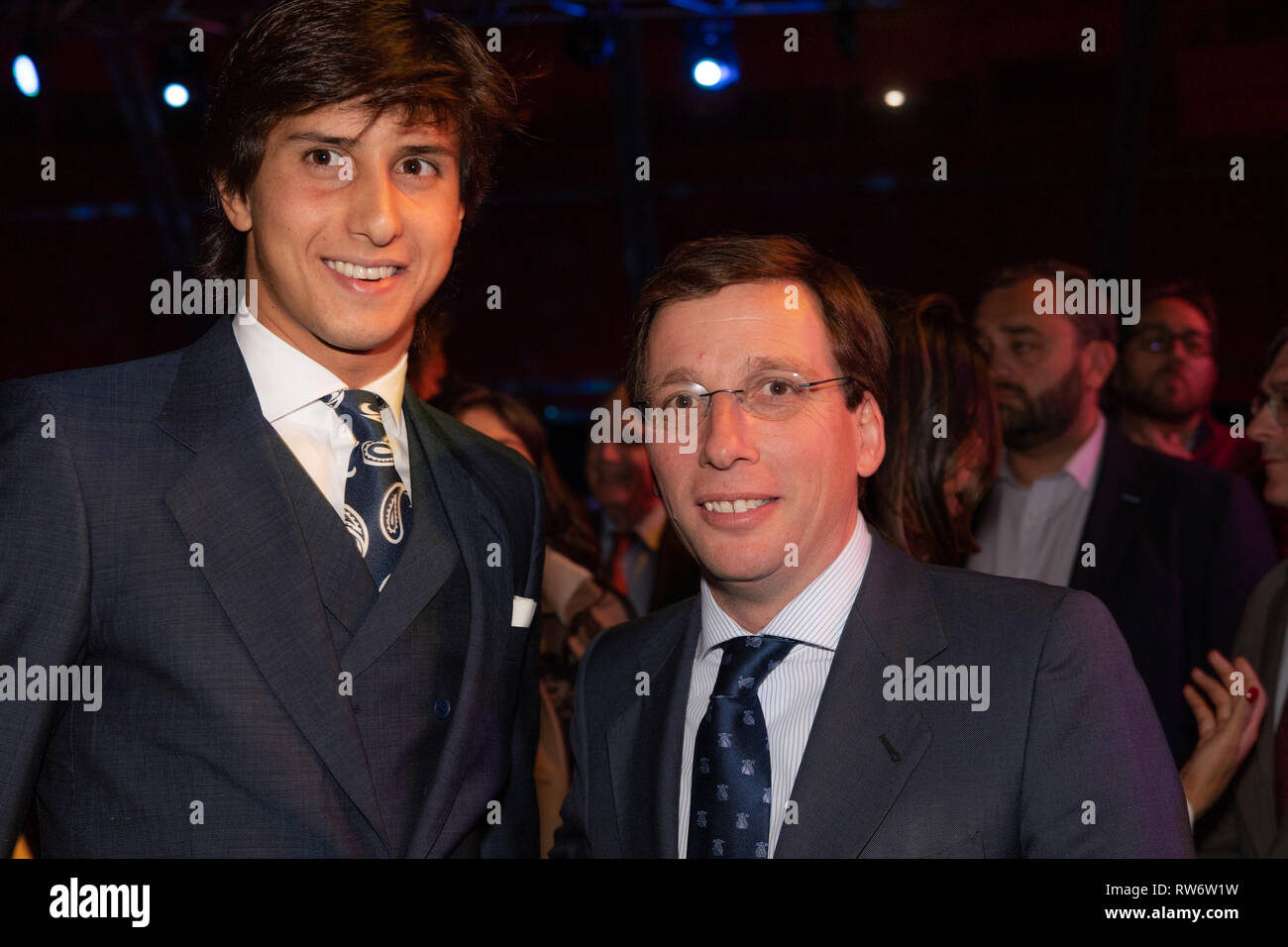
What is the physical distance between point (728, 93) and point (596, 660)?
22.3ft

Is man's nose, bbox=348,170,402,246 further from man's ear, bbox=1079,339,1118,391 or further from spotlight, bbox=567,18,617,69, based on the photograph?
spotlight, bbox=567,18,617,69

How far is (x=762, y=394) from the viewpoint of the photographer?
1868 millimetres

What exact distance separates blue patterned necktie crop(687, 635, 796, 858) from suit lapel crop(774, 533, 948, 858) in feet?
0.18

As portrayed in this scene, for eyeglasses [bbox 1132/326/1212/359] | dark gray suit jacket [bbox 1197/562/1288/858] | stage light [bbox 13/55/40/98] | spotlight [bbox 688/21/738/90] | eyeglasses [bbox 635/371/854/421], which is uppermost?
spotlight [bbox 688/21/738/90]

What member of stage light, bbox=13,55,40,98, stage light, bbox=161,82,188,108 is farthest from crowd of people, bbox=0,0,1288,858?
stage light, bbox=161,82,188,108

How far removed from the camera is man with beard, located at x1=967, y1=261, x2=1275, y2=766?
128 inches

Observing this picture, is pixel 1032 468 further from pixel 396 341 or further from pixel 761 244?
pixel 396 341

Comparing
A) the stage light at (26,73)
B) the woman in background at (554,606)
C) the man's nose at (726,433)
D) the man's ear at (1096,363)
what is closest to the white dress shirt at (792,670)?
the man's nose at (726,433)

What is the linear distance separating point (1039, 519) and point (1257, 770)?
3.62ft

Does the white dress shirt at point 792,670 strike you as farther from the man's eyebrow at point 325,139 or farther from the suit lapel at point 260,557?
the man's eyebrow at point 325,139

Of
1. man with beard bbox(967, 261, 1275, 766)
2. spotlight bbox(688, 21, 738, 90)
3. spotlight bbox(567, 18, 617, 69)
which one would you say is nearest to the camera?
man with beard bbox(967, 261, 1275, 766)

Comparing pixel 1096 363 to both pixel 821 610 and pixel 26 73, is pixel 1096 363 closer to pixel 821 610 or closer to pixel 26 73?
pixel 821 610

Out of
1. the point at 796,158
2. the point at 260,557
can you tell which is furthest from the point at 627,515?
the point at 796,158

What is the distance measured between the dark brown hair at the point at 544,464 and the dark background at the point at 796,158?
162 inches
